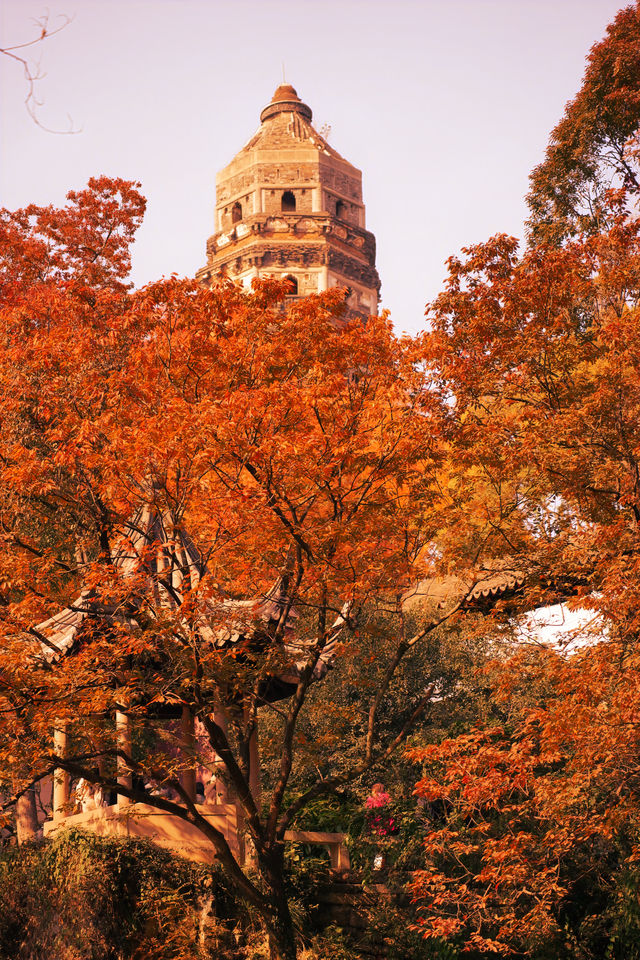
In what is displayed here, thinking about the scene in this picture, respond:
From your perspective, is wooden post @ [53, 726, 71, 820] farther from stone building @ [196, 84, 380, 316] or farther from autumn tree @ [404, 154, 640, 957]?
stone building @ [196, 84, 380, 316]

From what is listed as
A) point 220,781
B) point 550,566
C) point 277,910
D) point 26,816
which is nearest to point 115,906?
point 277,910

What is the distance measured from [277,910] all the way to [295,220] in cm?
3450

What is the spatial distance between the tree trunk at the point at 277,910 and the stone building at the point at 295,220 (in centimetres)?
3163

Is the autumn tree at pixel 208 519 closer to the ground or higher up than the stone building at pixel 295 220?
closer to the ground

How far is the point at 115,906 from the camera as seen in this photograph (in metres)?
12.2

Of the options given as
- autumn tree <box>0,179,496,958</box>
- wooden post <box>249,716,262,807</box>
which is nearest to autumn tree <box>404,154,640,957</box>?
autumn tree <box>0,179,496,958</box>

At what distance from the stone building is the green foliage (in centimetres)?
3139

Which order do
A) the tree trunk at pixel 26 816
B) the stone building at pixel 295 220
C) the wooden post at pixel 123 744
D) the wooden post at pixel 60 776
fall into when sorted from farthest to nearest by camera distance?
the stone building at pixel 295 220 < the tree trunk at pixel 26 816 < the wooden post at pixel 60 776 < the wooden post at pixel 123 744

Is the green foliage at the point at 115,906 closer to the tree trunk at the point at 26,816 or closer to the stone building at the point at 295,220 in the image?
the tree trunk at the point at 26,816

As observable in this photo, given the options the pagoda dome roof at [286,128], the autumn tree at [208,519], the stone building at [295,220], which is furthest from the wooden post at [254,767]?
the pagoda dome roof at [286,128]

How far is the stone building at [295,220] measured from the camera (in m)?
42.3

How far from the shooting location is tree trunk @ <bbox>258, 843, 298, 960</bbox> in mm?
11961

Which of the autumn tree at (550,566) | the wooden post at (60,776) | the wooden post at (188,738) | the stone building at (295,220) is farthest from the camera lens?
the stone building at (295,220)

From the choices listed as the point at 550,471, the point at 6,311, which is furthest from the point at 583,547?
the point at 6,311
